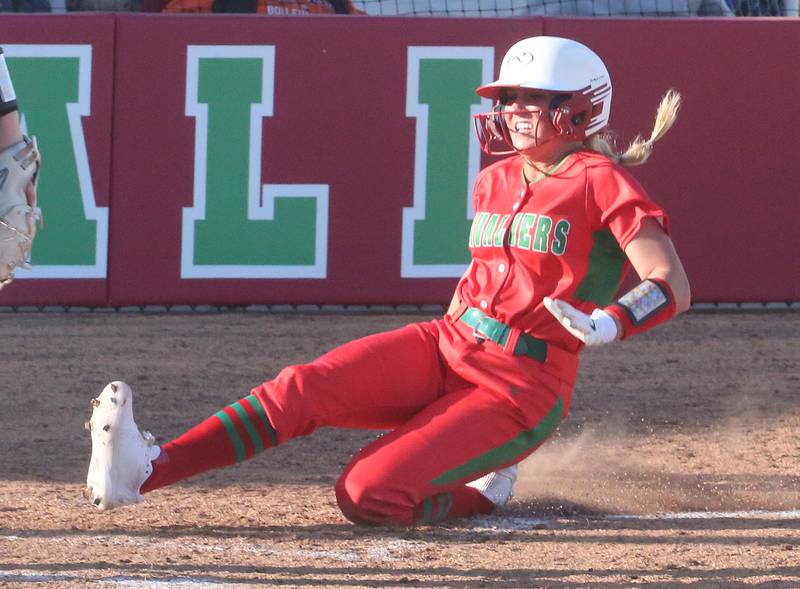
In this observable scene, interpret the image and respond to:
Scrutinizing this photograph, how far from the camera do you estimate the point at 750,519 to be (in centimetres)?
450

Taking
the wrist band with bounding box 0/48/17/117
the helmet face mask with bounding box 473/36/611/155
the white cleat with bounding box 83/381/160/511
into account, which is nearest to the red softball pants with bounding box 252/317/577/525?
the white cleat with bounding box 83/381/160/511

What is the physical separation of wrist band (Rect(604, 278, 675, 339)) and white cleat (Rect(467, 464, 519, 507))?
0.81m

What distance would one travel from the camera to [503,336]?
4293 mm

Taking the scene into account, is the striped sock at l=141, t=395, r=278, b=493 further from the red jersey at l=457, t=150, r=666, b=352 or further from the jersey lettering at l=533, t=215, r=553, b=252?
the jersey lettering at l=533, t=215, r=553, b=252

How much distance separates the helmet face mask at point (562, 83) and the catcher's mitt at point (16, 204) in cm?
140

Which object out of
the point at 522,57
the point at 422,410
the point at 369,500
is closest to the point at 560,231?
the point at 522,57

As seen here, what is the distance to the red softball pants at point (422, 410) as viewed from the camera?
4.18m

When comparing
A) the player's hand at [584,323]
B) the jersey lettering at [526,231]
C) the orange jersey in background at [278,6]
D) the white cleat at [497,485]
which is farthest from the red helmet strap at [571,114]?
the orange jersey in background at [278,6]

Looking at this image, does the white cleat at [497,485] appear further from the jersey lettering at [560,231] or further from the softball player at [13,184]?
the softball player at [13,184]

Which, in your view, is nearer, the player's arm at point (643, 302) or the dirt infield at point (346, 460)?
the player's arm at point (643, 302)

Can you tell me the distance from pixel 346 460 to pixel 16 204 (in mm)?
1884

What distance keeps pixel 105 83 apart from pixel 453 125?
179 centimetres

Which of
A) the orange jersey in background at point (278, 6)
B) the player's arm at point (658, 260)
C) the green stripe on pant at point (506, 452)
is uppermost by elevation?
the orange jersey in background at point (278, 6)

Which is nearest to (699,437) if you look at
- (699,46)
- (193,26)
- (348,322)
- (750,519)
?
(750,519)
